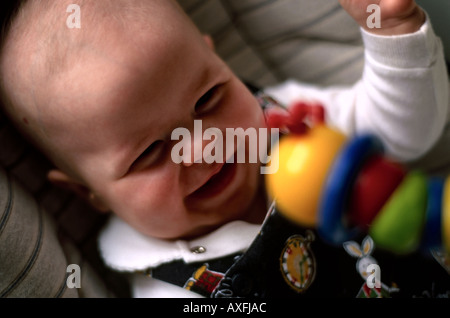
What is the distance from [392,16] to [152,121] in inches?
12.6

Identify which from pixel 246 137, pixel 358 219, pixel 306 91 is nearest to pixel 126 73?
pixel 246 137

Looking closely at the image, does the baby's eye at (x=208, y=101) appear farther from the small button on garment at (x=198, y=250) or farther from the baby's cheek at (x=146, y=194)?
the small button on garment at (x=198, y=250)

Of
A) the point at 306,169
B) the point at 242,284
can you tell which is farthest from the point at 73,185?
the point at 306,169

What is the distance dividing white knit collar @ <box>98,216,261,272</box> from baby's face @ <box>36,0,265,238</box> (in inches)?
0.9

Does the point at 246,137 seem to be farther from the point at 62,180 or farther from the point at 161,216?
the point at 62,180

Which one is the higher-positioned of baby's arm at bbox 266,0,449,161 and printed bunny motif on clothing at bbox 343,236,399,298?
baby's arm at bbox 266,0,449,161

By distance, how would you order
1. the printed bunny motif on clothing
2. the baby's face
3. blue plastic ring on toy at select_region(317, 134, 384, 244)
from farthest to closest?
the printed bunny motif on clothing
the baby's face
blue plastic ring on toy at select_region(317, 134, 384, 244)

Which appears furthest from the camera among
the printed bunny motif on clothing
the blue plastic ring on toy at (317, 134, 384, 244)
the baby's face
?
the printed bunny motif on clothing

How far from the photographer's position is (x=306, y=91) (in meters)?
0.82

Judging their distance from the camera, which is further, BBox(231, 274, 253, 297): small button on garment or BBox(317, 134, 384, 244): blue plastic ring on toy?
BBox(231, 274, 253, 297): small button on garment

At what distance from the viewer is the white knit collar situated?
2.03ft

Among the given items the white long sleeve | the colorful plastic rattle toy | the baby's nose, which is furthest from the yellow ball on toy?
the white long sleeve

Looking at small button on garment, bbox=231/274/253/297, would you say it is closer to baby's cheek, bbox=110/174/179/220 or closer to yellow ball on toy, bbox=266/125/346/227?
baby's cheek, bbox=110/174/179/220

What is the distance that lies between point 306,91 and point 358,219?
1.69 feet
